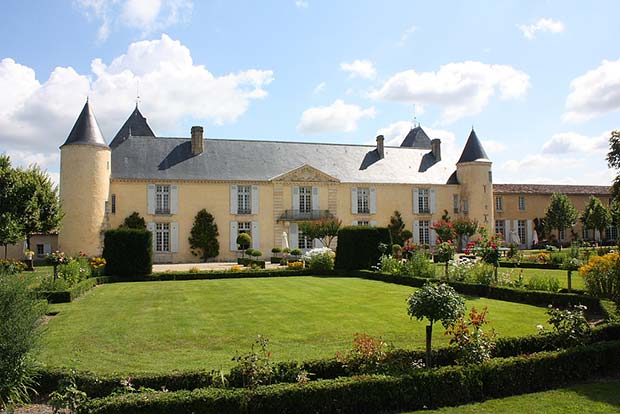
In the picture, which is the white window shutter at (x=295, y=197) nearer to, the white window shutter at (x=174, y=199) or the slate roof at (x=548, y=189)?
the white window shutter at (x=174, y=199)

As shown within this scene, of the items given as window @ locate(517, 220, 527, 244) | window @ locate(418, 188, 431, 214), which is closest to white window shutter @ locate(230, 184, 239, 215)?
window @ locate(418, 188, 431, 214)

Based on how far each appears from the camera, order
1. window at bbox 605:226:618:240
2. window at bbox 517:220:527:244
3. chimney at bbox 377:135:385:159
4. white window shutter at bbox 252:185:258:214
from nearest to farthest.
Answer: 1. white window shutter at bbox 252:185:258:214
2. chimney at bbox 377:135:385:159
3. window at bbox 517:220:527:244
4. window at bbox 605:226:618:240

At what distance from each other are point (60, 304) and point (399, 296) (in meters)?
8.01

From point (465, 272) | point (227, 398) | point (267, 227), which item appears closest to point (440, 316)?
point (227, 398)

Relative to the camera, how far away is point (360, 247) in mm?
19594

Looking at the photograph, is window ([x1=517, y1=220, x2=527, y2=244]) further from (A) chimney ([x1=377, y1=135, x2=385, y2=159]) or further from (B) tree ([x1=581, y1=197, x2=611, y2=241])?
(A) chimney ([x1=377, y1=135, x2=385, y2=159])

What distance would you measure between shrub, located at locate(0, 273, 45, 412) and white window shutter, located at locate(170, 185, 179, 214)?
891 inches

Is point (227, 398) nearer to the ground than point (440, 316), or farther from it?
nearer to the ground

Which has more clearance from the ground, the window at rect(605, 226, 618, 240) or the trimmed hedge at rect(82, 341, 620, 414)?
the window at rect(605, 226, 618, 240)

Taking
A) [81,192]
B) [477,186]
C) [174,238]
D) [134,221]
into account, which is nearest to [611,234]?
[477,186]

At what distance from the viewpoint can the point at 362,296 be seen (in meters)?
12.3

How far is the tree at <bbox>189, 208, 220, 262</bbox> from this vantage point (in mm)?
28281

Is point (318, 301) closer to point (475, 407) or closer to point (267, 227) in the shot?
point (475, 407)

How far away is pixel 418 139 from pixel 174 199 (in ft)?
71.2
